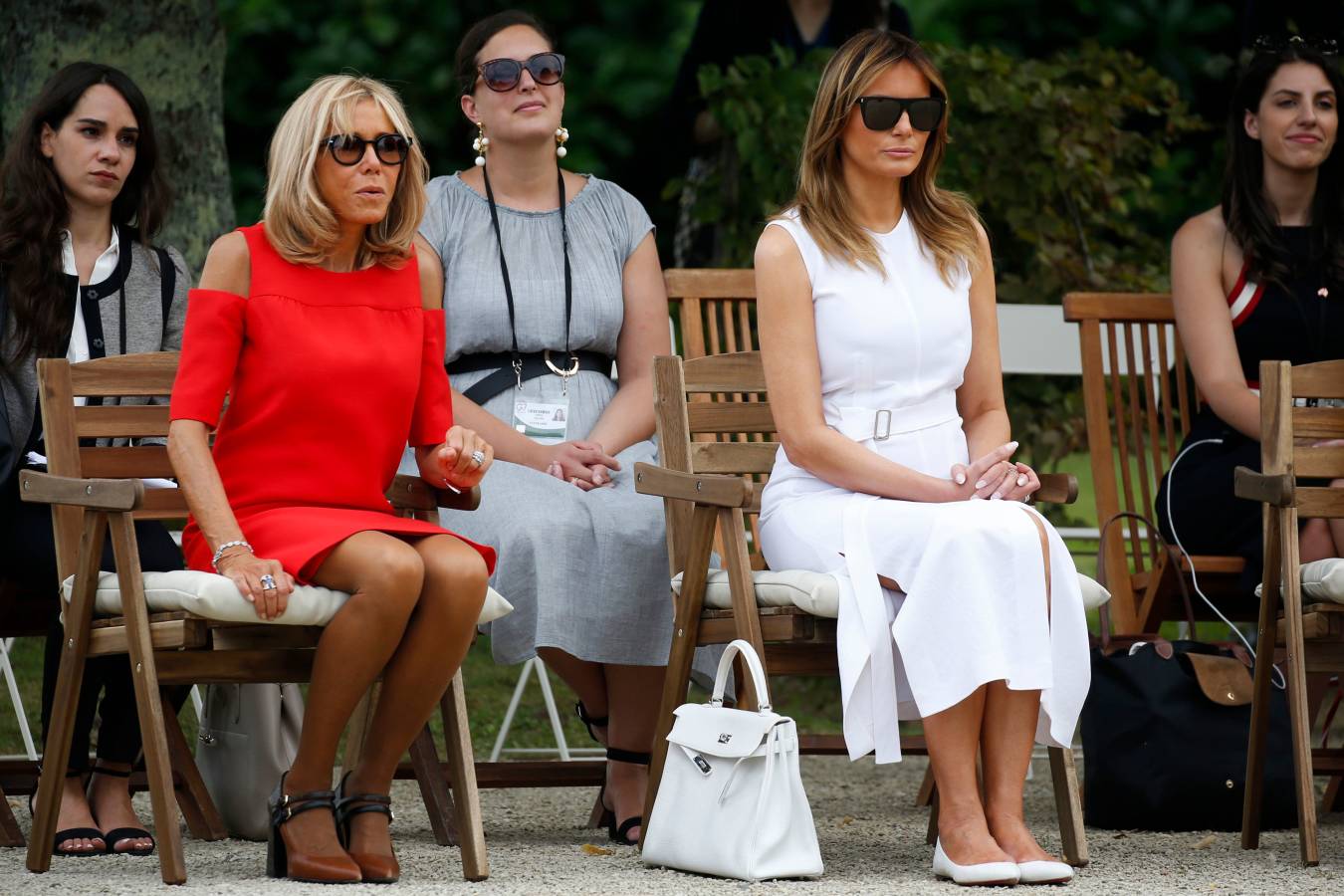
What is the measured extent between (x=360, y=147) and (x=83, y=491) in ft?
2.55

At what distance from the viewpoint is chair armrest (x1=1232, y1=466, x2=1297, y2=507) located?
3.86 meters

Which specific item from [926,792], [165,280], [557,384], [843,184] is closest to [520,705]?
[926,792]

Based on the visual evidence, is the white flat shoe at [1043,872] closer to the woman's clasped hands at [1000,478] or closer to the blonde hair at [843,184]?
the woman's clasped hands at [1000,478]

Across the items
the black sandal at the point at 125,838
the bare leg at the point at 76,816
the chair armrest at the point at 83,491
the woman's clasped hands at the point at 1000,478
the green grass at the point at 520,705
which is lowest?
the green grass at the point at 520,705

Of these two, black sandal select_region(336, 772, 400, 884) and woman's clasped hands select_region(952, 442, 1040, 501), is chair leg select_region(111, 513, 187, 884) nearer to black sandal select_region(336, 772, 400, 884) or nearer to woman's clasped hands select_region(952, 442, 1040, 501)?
black sandal select_region(336, 772, 400, 884)

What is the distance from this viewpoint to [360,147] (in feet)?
12.2

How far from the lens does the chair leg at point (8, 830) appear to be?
4.05 m

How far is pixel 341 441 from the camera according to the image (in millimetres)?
3727

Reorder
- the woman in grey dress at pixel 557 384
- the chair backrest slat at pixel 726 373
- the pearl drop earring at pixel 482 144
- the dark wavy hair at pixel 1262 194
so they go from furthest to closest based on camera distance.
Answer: the dark wavy hair at pixel 1262 194
the pearl drop earring at pixel 482 144
the chair backrest slat at pixel 726 373
the woman in grey dress at pixel 557 384

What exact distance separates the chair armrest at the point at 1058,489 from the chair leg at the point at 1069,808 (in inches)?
18.8

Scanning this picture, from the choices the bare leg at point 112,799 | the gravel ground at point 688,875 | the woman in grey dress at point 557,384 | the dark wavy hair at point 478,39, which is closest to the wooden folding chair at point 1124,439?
the gravel ground at point 688,875

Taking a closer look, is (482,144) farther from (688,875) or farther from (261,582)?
(688,875)

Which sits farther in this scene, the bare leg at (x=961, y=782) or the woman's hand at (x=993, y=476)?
the woman's hand at (x=993, y=476)

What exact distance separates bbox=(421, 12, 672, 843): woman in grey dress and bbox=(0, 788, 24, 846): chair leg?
99 centimetres
